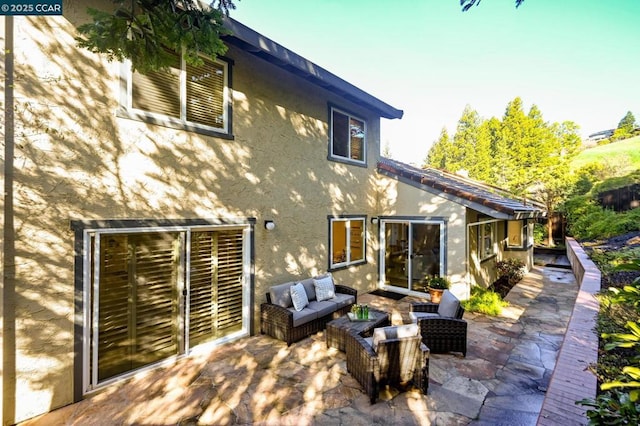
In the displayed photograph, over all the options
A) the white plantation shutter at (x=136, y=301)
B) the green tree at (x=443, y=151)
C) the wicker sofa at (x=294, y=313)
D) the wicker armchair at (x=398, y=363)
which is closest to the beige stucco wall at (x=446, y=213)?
the wicker sofa at (x=294, y=313)

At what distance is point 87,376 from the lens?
15.7 ft

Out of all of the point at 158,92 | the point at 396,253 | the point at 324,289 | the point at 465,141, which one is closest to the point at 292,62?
the point at 158,92

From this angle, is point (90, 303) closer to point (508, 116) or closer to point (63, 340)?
point (63, 340)

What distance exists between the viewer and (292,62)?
7113mm

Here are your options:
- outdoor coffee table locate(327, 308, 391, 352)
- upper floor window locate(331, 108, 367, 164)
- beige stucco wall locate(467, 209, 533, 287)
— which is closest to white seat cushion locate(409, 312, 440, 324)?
outdoor coffee table locate(327, 308, 391, 352)

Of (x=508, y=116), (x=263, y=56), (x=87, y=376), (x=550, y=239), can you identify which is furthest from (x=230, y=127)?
(x=508, y=116)

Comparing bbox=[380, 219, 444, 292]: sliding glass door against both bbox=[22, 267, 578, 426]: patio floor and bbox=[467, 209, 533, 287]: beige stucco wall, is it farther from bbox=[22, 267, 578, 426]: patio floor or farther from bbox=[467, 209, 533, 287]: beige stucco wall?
bbox=[22, 267, 578, 426]: patio floor

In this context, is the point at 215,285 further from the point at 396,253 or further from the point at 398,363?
the point at 396,253

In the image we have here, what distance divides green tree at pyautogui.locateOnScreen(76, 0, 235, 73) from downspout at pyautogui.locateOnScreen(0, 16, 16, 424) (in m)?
1.89

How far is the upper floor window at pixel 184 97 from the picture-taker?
5.45m

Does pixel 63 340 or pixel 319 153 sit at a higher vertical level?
pixel 319 153

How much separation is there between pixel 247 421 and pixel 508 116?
34.4 meters

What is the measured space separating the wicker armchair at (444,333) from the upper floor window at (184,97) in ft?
20.3

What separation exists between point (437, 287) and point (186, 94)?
8.94 metres
